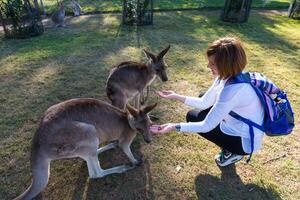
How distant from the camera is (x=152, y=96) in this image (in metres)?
3.76

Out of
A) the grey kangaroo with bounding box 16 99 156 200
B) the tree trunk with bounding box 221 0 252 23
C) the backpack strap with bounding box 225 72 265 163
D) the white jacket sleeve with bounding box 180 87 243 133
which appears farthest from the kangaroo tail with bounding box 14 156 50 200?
the tree trunk with bounding box 221 0 252 23

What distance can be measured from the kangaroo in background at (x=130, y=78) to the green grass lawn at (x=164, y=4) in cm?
525

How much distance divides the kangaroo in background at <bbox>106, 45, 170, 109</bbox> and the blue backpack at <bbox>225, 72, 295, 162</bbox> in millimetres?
1207

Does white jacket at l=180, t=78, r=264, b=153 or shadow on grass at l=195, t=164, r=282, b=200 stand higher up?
white jacket at l=180, t=78, r=264, b=153

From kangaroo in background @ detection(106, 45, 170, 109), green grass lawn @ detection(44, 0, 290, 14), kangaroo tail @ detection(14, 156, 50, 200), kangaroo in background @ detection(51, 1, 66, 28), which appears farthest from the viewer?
green grass lawn @ detection(44, 0, 290, 14)

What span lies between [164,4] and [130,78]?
624 centimetres

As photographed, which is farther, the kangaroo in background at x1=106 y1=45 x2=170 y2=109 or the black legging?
the kangaroo in background at x1=106 y1=45 x2=170 y2=109

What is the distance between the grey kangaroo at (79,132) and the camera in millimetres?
2029

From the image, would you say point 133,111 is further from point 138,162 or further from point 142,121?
point 138,162

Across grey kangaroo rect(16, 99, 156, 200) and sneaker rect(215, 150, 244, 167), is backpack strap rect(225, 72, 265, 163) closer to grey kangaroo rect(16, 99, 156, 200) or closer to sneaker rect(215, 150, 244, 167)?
sneaker rect(215, 150, 244, 167)

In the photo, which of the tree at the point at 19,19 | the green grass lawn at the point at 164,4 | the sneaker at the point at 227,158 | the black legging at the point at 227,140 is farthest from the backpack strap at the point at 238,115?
the green grass lawn at the point at 164,4

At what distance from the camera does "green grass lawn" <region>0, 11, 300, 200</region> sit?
243 cm

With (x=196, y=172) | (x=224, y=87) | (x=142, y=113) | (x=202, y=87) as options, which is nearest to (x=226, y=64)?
(x=224, y=87)

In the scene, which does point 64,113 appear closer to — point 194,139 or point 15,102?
point 194,139
